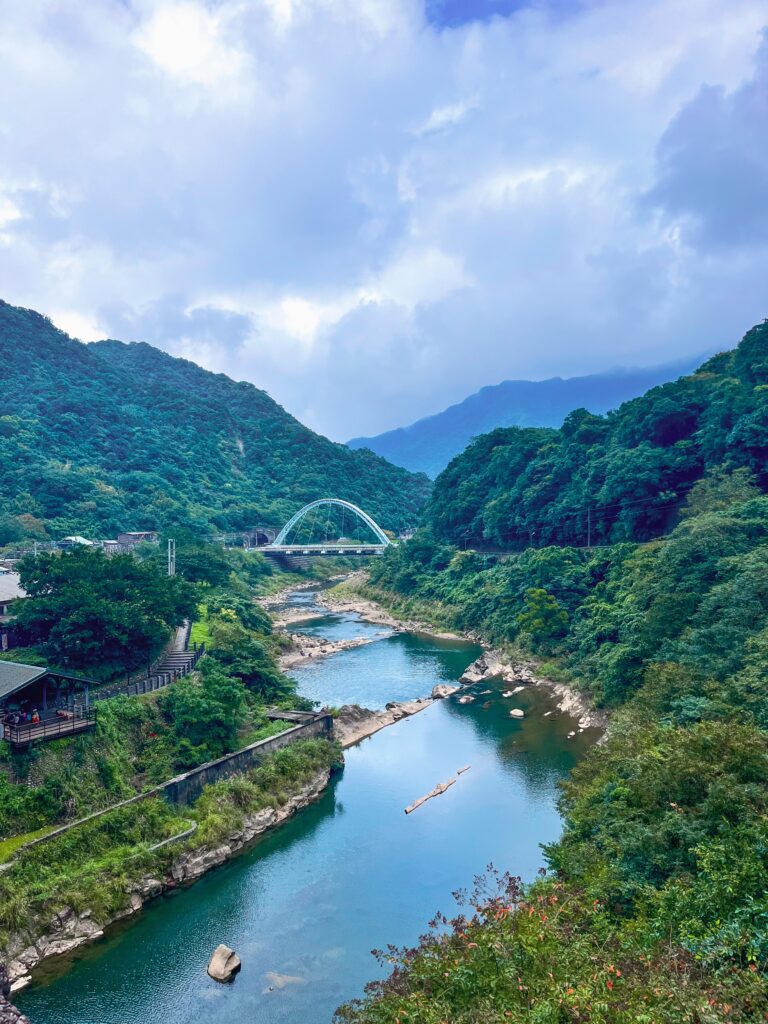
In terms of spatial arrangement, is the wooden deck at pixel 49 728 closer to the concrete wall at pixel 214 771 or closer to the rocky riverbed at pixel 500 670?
the concrete wall at pixel 214 771

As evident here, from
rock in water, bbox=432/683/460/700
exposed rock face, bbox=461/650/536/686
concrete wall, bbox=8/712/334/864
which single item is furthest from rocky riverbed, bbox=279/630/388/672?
concrete wall, bbox=8/712/334/864

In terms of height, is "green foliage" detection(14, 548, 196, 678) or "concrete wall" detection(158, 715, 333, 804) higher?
"green foliage" detection(14, 548, 196, 678)

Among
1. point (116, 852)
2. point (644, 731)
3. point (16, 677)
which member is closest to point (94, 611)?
point (16, 677)

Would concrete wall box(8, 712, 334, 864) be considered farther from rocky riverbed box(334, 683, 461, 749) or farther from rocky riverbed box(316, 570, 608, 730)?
rocky riverbed box(316, 570, 608, 730)

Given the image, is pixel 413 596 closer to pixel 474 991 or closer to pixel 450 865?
pixel 450 865

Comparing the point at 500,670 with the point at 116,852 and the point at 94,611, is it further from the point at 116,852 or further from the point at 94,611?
the point at 116,852

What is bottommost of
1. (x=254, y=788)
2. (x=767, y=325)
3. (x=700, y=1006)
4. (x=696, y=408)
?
(x=254, y=788)

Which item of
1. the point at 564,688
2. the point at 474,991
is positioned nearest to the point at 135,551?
the point at 564,688
